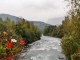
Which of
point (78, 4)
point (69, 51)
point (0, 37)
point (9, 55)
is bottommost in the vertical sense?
point (69, 51)

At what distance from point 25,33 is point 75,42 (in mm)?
51667

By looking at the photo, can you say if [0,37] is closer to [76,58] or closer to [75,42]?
[76,58]

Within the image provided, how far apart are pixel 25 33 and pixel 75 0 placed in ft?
227

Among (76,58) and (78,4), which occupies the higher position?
(78,4)

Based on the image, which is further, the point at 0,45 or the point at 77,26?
the point at 77,26

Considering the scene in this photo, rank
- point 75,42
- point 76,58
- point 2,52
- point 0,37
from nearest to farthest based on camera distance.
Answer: point 2,52 < point 0,37 < point 76,58 < point 75,42

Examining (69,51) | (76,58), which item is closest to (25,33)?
(69,51)

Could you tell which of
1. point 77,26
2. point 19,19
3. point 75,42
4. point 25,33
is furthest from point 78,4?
point 19,19

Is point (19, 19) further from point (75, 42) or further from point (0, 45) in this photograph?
point (0, 45)

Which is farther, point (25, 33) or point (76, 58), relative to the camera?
point (25, 33)

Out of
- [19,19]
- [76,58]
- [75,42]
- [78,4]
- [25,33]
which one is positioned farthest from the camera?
[19,19]

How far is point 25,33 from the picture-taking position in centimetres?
8812

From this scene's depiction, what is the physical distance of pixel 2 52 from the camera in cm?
713

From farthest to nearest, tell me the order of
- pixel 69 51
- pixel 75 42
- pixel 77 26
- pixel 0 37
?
pixel 69 51 < pixel 75 42 < pixel 77 26 < pixel 0 37
